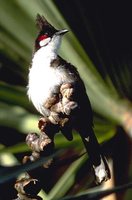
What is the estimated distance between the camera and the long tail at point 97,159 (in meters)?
1.73

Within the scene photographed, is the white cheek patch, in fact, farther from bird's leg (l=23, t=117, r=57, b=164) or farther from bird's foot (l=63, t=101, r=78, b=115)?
bird's foot (l=63, t=101, r=78, b=115)

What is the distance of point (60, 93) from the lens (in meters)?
1.40

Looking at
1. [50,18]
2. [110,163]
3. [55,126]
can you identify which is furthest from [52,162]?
[50,18]

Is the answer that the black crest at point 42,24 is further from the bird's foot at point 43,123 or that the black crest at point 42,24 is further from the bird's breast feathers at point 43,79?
the bird's foot at point 43,123

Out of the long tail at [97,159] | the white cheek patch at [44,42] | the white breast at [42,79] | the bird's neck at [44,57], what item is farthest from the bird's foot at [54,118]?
the white cheek patch at [44,42]

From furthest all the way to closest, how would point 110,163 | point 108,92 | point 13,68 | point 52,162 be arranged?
point 13,68 → point 108,92 → point 110,163 → point 52,162

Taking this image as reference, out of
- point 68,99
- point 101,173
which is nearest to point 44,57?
point 101,173

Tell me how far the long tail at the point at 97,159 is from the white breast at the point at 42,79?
0.19 m

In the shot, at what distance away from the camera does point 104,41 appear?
2.41 metres

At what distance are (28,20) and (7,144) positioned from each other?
0.77 meters

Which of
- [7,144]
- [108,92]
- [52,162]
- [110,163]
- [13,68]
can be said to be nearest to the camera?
[52,162]

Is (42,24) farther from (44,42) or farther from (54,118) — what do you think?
(54,118)

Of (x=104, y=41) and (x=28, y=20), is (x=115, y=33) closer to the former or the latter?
(x=104, y=41)

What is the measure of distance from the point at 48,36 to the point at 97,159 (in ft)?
2.77
